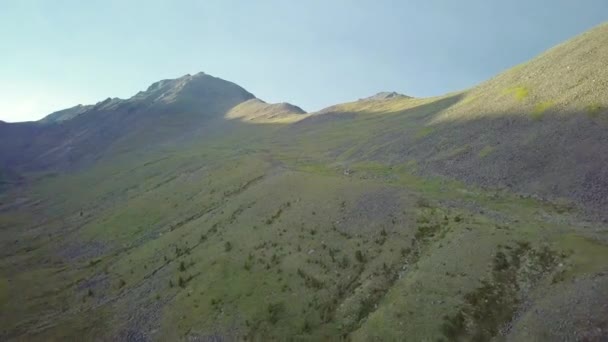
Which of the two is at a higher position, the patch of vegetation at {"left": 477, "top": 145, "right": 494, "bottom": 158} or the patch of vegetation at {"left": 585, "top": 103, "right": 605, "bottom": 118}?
the patch of vegetation at {"left": 585, "top": 103, "right": 605, "bottom": 118}

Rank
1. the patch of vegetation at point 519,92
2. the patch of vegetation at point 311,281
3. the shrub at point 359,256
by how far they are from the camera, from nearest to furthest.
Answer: the patch of vegetation at point 311,281
the shrub at point 359,256
the patch of vegetation at point 519,92

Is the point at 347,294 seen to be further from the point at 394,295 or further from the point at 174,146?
the point at 174,146

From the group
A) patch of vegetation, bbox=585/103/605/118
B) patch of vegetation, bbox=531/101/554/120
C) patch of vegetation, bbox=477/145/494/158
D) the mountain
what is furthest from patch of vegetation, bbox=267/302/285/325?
patch of vegetation, bbox=531/101/554/120

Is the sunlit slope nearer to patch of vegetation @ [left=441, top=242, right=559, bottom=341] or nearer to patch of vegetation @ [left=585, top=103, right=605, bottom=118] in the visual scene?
patch of vegetation @ [left=585, top=103, right=605, bottom=118]

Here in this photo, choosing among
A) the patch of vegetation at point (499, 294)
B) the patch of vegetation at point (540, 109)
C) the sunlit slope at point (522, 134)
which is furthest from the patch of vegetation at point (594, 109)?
the patch of vegetation at point (499, 294)

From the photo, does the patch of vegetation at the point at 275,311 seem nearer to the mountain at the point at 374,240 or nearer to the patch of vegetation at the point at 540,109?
→ the mountain at the point at 374,240

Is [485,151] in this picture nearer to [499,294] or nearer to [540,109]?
[540,109]

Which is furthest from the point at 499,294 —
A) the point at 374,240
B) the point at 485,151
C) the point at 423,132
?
the point at 423,132

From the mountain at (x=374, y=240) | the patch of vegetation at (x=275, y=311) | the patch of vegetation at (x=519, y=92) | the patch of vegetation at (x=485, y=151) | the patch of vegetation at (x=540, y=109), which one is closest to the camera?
the mountain at (x=374, y=240)

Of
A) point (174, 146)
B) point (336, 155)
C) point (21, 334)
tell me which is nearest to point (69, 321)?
point (21, 334)
